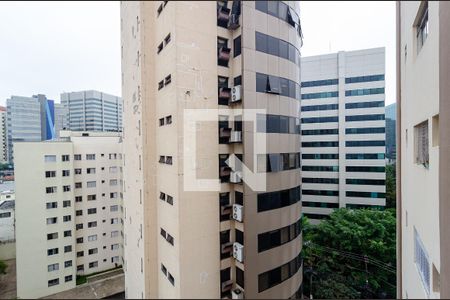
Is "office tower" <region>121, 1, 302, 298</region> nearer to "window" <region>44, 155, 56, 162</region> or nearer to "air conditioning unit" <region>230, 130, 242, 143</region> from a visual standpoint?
"air conditioning unit" <region>230, 130, 242, 143</region>

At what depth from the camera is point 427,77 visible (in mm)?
1857

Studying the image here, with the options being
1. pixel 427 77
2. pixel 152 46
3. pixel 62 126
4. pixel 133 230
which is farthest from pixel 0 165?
pixel 427 77

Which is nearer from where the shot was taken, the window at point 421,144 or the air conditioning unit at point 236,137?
the air conditioning unit at point 236,137

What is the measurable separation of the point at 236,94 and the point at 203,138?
0.87 ft

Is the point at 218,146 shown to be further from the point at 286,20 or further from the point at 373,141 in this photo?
the point at 373,141

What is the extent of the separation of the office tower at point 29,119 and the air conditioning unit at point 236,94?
0.94 metres

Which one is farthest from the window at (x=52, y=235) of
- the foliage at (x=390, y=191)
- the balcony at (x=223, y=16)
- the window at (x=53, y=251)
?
the foliage at (x=390, y=191)

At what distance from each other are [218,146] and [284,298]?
875 millimetres

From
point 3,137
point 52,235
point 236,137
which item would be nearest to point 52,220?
point 52,235

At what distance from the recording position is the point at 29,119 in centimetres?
122

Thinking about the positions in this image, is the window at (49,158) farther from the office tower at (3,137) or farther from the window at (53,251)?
the window at (53,251)

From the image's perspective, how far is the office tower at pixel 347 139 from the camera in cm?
782

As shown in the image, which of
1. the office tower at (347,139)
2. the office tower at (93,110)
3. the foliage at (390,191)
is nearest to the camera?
the office tower at (93,110)

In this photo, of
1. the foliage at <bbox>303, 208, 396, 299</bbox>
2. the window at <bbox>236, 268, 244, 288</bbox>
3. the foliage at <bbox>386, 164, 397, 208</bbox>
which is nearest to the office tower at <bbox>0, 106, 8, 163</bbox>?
the window at <bbox>236, 268, 244, 288</bbox>
